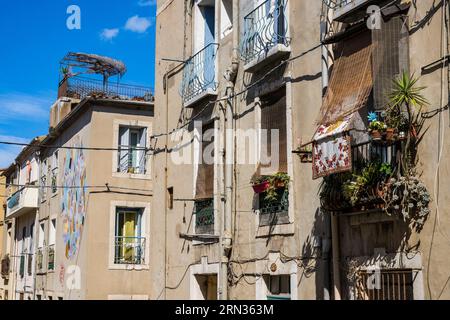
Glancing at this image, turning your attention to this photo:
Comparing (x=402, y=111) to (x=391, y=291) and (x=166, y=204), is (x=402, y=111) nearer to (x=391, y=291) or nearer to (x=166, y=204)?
(x=391, y=291)

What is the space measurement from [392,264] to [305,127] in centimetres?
306

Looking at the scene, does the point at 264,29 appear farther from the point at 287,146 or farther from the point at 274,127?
the point at 287,146

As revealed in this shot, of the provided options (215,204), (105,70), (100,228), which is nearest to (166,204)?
(215,204)

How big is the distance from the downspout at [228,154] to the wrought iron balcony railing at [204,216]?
2.43 ft

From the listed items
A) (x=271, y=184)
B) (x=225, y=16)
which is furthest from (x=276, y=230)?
(x=225, y=16)

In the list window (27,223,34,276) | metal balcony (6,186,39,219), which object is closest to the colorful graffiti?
metal balcony (6,186,39,219)

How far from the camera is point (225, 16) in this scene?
14.9 m

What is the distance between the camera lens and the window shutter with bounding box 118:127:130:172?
75.0ft

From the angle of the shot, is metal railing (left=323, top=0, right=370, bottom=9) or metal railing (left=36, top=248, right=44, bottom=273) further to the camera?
metal railing (left=36, top=248, right=44, bottom=273)

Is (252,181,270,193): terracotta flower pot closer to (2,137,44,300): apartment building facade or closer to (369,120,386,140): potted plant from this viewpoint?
(369,120,386,140): potted plant

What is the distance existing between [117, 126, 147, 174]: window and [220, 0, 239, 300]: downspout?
940 cm

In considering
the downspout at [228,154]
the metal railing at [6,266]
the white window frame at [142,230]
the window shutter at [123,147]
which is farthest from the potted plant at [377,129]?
the metal railing at [6,266]

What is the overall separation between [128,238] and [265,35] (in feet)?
37.3

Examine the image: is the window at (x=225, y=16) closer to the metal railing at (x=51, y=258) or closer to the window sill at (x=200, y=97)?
the window sill at (x=200, y=97)
